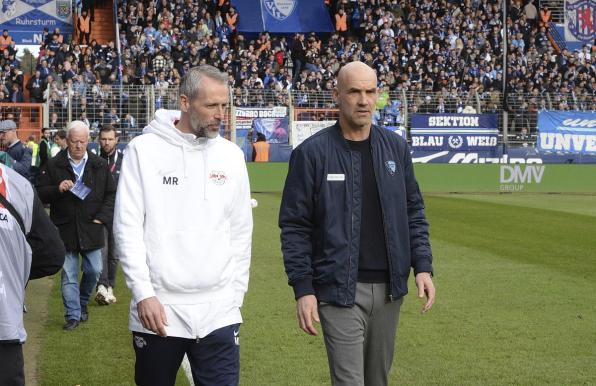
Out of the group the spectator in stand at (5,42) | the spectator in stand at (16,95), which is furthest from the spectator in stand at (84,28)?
the spectator in stand at (16,95)

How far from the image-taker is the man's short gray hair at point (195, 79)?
4938mm

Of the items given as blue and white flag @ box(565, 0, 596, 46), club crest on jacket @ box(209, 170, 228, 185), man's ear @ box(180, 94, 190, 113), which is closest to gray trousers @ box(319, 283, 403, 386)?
club crest on jacket @ box(209, 170, 228, 185)

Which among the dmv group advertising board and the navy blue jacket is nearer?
the navy blue jacket

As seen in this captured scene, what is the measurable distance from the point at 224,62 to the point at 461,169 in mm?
11947

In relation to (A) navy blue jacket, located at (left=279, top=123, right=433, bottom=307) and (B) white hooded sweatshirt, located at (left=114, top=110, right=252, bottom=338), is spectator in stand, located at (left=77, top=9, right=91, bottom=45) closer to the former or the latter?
(A) navy blue jacket, located at (left=279, top=123, right=433, bottom=307)

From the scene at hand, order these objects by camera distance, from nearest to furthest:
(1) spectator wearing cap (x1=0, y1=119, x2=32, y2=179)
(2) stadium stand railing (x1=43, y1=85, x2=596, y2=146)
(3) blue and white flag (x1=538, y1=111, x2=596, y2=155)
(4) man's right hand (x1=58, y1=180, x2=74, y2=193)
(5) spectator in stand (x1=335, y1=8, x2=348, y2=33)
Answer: (4) man's right hand (x1=58, y1=180, x2=74, y2=193), (1) spectator wearing cap (x1=0, y1=119, x2=32, y2=179), (2) stadium stand railing (x1=43, y1=85, x2=596, y2=146), (3) blue and white flag (x1=538, y1=111, x2=596, y2=155), (5) spectator in stand (x1=335, y1=8, x2=348, y2=33)

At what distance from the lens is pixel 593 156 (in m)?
36.7

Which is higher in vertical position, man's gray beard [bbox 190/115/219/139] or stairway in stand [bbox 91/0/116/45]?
stairway in stand [bbox 91/0/116/45]

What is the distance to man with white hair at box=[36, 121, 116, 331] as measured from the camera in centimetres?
1031

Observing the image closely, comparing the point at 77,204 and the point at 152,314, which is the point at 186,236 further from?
the point at 77,204

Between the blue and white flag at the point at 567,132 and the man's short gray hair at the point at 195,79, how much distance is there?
1295 inches

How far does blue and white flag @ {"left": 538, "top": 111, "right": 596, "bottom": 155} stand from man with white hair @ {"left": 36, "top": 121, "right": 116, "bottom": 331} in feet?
92.0

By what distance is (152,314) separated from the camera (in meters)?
4.67

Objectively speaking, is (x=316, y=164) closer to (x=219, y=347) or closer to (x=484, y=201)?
(x=219, y=347)
